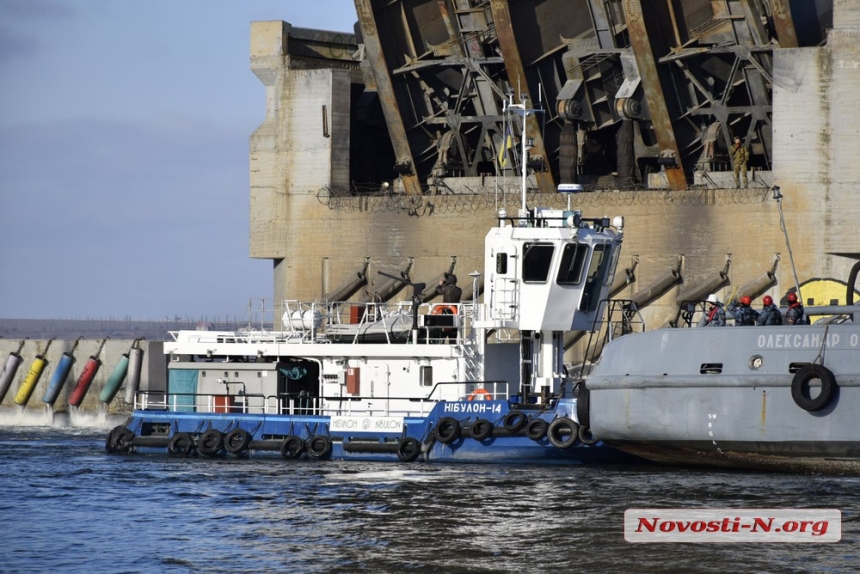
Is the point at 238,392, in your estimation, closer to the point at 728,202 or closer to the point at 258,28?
the point at 728,202

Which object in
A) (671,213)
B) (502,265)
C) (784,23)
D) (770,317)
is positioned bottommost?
(770,317)

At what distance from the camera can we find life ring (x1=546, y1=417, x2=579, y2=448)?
2139cm

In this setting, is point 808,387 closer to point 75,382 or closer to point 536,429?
point 536,429

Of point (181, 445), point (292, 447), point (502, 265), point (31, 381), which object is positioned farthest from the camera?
point (31, 381)

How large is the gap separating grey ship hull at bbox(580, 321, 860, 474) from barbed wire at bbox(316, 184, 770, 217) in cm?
1055

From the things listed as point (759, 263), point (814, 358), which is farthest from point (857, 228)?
point (814, 358)

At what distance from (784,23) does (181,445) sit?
15.1 m

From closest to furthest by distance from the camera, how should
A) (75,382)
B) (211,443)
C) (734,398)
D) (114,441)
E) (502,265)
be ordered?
(734,398)
(502,265)
(211,443)
(114,441)
(75,382)

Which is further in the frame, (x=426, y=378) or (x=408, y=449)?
(x=426, y=378)

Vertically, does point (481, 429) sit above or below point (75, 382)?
below

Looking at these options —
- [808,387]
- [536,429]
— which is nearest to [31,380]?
[536,429]

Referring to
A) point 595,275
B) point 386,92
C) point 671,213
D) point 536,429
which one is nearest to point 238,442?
point 536,429

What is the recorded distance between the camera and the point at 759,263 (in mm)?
30734

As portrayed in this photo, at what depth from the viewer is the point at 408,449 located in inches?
882
